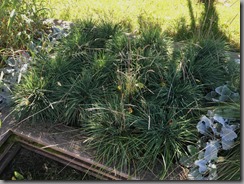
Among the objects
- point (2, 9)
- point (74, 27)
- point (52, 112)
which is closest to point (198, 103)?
point (52, 112)

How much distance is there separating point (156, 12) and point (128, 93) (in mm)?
1665

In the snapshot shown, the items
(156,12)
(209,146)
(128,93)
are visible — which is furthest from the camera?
(156,12)

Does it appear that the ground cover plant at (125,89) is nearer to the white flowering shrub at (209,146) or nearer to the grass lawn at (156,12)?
the white flowering shrub at (209,146)

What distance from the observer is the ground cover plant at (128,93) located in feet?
6.55

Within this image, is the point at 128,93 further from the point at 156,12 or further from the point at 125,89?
the point at 156,12

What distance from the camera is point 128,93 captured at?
2166 mm

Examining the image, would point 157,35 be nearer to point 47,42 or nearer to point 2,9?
point 47,42

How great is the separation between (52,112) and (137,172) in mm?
704

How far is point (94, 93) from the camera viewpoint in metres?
2.27

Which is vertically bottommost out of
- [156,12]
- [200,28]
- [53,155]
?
[53,155]

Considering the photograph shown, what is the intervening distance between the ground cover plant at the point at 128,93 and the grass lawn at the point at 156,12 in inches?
27.5

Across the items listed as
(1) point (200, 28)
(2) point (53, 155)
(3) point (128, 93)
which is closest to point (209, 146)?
(3) point (128, 93)

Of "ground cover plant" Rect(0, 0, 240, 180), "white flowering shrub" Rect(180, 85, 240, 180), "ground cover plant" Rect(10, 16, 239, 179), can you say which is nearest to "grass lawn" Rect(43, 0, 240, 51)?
"ground cover plant" Rect(0, 0, 240, 180)

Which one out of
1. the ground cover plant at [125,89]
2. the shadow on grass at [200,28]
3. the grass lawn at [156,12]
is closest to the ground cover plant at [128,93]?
the ground cover plant at [125,89]
